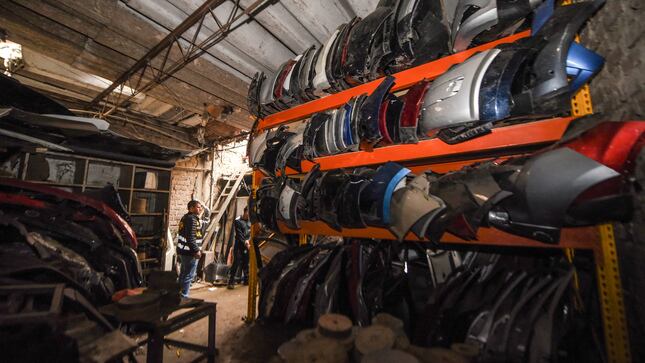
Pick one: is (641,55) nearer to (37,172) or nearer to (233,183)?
(37,172)

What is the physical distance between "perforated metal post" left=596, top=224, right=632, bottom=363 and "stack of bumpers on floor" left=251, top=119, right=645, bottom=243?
0.18 metres

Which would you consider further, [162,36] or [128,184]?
[128,184]

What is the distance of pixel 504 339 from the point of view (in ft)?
4.21

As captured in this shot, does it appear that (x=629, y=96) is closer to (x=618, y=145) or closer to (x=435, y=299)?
(x=618, y=145)

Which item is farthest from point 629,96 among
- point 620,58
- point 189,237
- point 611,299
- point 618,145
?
point 189,237

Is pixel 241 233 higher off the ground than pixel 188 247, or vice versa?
pixel 241 233

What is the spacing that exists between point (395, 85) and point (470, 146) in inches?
31.3

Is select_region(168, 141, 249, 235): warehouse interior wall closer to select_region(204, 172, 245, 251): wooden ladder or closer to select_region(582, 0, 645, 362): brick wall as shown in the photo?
select_region(204, 172, 245, 251): wooden ladder

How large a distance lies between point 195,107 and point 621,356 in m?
6.36

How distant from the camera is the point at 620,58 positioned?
1.20m

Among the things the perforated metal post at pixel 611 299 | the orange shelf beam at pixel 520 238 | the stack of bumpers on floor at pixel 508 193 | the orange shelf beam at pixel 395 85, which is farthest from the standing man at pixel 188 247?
the perforated metal post at pixel 611 299

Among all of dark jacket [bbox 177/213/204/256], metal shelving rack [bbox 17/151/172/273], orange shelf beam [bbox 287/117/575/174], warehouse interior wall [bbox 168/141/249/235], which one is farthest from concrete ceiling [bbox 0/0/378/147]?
warehouse interior wall [bbox 168/141/249/235]

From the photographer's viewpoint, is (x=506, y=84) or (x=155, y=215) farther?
(x=155, y=215)

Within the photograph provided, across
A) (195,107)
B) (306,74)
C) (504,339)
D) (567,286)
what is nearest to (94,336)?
(504,339)
